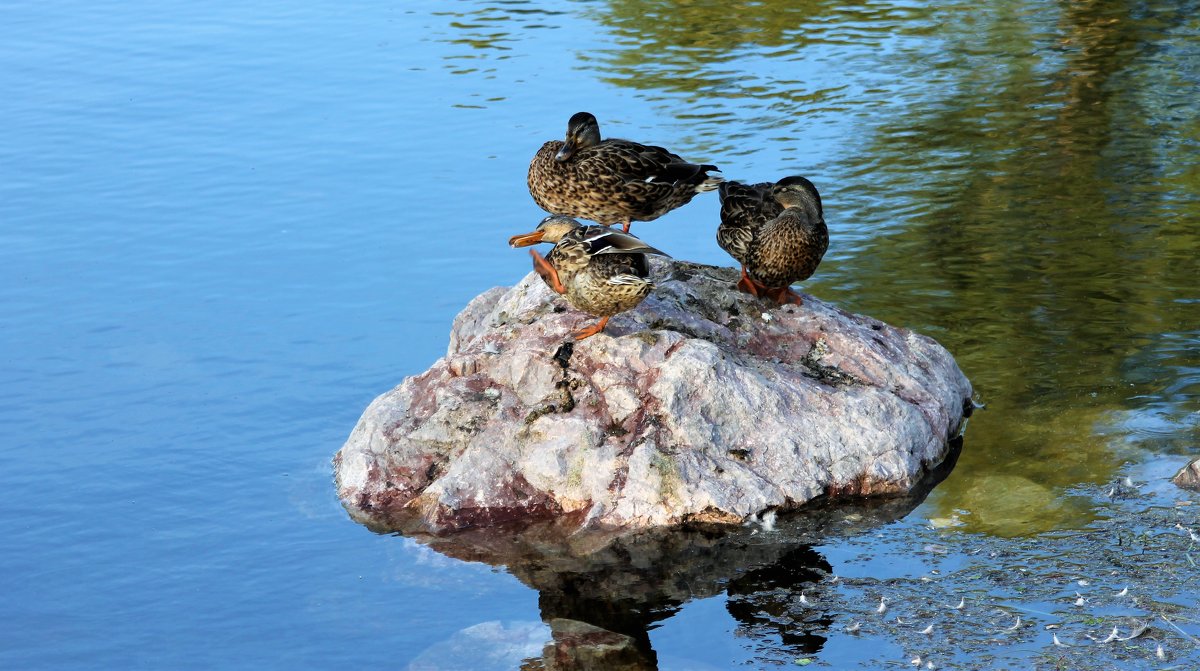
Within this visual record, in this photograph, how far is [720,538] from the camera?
8.28m

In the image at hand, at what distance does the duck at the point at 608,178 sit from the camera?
32.8ft

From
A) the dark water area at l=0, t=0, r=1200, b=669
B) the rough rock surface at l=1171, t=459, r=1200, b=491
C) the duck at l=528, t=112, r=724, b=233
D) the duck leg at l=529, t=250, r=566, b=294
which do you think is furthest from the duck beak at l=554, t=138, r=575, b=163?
the rough rock surface at l=1171, t=459, r=1200, b=491

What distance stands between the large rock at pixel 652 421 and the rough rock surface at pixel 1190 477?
55.7 inches

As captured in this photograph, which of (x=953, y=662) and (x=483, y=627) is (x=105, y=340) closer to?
(x=483, y=627)

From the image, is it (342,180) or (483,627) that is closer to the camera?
(483,627)

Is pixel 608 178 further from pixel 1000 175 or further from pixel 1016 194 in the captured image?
pixel 1000 175

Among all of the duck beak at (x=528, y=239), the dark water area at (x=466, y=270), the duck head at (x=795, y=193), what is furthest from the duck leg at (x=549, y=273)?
the duck head at (x=795, y=193)

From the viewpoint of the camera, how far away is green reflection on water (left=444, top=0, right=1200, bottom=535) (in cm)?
968

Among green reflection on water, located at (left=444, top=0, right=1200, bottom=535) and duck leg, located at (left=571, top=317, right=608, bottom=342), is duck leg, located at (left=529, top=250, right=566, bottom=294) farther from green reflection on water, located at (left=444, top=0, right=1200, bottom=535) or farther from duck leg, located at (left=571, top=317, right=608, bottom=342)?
green reflection on water, located at (left=444, top=0, right=1200, bottom=535)

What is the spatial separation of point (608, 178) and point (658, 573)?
3.06 meters

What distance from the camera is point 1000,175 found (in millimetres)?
14773

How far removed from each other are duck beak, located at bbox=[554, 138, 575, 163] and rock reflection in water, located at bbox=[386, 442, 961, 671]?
2.81 m

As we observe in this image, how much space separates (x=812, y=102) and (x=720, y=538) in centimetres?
980

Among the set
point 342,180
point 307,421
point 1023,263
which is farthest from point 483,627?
point 342,180
